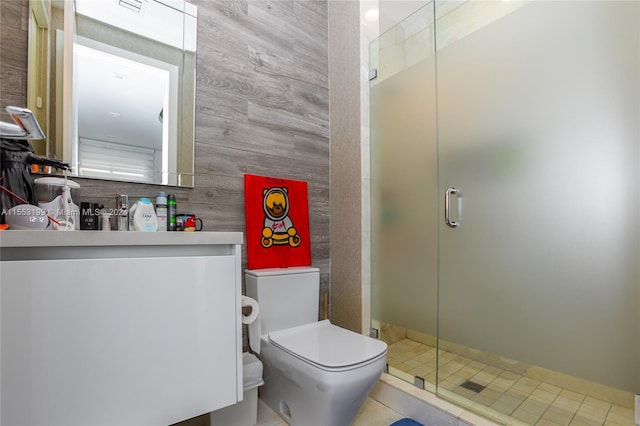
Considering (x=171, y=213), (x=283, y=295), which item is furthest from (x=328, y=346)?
(x=171, y=213)

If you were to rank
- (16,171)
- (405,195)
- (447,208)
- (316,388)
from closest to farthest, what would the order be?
(16,171) → (316,388) → (447,208) → (405,195)

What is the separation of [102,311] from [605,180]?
5.53 ft

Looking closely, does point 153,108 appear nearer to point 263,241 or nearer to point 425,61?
point 263,241

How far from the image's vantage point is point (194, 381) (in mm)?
1009

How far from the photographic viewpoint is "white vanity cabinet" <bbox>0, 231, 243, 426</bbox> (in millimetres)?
787

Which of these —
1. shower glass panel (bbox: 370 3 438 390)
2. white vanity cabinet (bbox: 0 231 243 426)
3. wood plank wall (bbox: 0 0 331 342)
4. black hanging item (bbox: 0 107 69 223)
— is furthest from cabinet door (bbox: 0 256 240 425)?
shower glass panel (bbox: 370 3 438 390)

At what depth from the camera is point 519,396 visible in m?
1.40

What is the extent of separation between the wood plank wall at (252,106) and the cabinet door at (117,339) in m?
0.64

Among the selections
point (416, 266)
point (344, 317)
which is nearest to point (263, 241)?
point (344, 317)

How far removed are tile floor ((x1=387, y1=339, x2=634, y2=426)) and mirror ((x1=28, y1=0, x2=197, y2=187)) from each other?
61.5 inches

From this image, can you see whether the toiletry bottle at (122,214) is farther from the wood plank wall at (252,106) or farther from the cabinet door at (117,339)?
the cabinet door at (117,339)

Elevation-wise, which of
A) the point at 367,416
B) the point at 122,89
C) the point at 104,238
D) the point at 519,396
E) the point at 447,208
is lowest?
the point at 367,416

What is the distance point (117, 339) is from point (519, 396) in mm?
1605

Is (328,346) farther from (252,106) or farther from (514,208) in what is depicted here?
(252,106)
